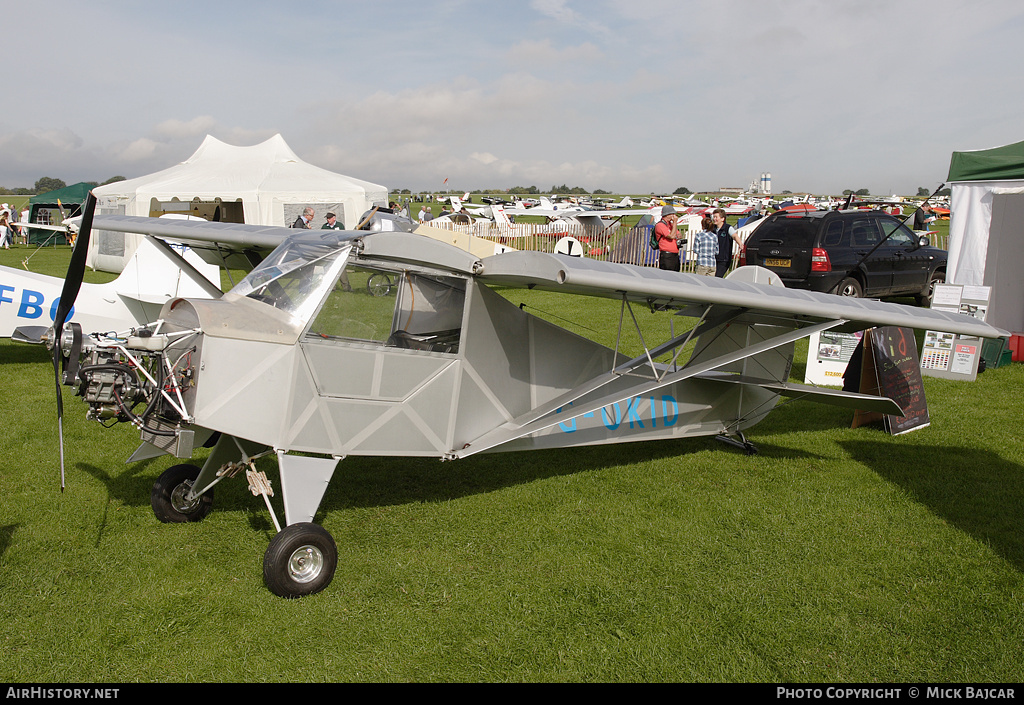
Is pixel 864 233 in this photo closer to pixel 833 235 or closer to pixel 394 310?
pixel 833 235

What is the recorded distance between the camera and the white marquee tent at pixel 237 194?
2269 cm

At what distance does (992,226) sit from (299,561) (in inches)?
481

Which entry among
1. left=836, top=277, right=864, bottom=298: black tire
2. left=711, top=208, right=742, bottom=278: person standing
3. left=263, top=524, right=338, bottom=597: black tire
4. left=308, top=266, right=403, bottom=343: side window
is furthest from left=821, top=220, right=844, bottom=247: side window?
left=263, top=524, right=338, bottom=597: black tire

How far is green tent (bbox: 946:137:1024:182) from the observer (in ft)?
31.7

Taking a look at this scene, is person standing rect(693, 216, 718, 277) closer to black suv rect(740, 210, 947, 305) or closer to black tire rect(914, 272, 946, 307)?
black suv rect(740, 210, 947, 305)

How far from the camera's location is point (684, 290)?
4.59 m

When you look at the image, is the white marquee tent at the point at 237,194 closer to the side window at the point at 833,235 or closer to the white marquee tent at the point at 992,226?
the side window at the point at 833,235

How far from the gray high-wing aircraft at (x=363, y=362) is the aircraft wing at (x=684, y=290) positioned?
0.01 m

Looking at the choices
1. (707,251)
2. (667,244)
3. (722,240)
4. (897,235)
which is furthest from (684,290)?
(897,235)

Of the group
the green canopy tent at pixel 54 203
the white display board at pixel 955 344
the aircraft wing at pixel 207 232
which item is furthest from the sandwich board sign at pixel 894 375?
the green canopy tent at pixel 54 203

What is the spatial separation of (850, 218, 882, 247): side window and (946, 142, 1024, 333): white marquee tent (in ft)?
Answer: 8.97

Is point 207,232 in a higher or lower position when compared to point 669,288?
higher
